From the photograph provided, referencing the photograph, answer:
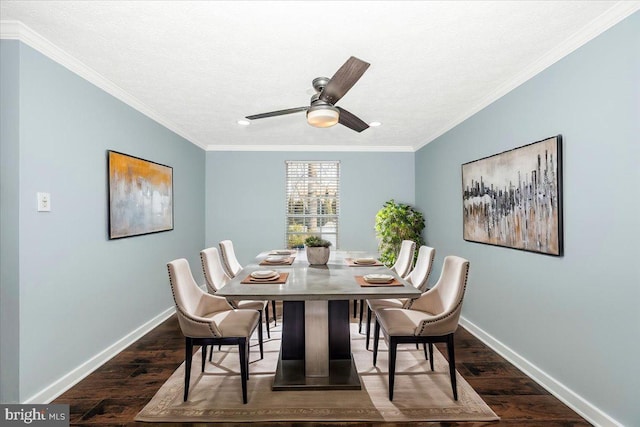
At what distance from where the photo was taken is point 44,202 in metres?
2.29

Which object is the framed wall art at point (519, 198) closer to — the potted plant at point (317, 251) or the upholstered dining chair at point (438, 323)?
the upholstered dining chair at point (438, 323)

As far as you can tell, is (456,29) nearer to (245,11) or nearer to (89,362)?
(245,11)

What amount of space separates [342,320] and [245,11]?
7.66 feet

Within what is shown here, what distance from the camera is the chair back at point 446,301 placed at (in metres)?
2.27

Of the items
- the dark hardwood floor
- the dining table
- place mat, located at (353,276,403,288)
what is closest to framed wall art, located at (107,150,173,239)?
the dark hardwood floor

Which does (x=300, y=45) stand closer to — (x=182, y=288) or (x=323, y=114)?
(x=323, y=114)

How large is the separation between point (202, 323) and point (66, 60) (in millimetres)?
2188

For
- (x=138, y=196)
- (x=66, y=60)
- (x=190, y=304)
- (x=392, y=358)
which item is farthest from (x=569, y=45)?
(x=138, y=196)

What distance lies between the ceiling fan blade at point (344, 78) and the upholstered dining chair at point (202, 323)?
1.65 metres

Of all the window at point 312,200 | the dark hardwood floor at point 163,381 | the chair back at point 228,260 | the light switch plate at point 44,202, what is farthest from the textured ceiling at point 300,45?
the dark hardwood floor at point 163,381

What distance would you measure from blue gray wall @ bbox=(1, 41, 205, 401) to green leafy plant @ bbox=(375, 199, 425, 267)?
3.38 meters

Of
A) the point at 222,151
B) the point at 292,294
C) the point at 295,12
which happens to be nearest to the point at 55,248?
the point at 292,294

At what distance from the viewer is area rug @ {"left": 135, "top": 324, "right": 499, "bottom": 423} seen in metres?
2.14

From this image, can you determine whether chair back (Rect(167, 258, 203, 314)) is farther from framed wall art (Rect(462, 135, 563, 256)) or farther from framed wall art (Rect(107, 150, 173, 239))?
framed wall art (Rect(462, 135, 563, 256))
